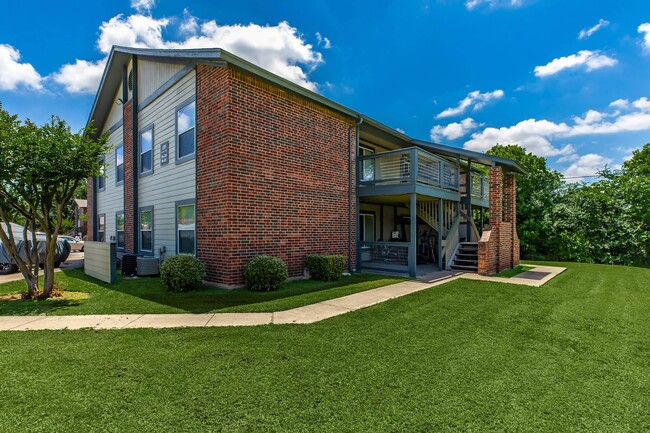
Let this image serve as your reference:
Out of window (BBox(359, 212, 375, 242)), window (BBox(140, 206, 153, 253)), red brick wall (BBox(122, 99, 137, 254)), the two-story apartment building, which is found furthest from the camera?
window (BBox(359, 212, 375, 242))

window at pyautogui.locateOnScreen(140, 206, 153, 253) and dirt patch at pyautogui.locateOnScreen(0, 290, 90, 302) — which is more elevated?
window at pyautogui.locateOnScreen(140, 206, 153, 253)

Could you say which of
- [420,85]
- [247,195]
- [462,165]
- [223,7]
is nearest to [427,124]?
[420,85]

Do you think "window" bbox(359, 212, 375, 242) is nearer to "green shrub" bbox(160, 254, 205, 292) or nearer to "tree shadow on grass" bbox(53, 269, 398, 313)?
"tree shadow on grass" bbox(53, 269, 398, 313)

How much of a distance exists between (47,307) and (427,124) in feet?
73.4

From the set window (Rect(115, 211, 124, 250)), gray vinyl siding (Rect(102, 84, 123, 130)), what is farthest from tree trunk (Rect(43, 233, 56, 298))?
gray vinyl siding (Rect(102, 84, 123, 130))

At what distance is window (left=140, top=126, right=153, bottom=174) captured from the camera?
11.3 meters

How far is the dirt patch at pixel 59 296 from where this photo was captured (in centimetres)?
702

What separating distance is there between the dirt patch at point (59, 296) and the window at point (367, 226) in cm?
1035

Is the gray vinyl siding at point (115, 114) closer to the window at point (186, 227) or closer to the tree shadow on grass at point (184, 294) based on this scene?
the window at point (186, 227)

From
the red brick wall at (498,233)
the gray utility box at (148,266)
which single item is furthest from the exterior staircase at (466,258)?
the gray utility box at (148,266)

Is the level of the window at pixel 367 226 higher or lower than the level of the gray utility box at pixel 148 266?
higher

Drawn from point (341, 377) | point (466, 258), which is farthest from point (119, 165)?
point (466, 258)

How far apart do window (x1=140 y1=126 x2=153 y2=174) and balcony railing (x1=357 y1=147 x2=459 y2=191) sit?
7422 mm

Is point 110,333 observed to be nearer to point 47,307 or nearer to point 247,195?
point 47,307
